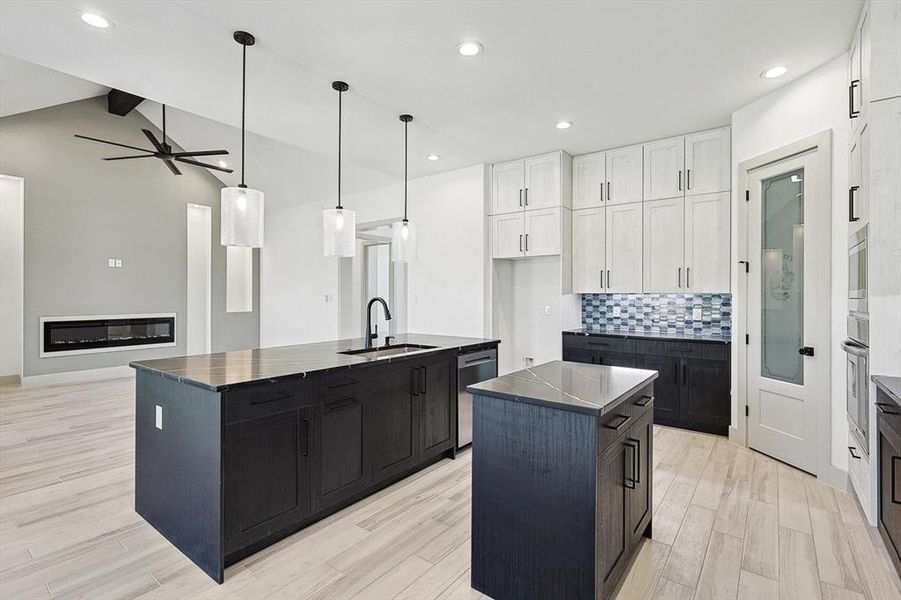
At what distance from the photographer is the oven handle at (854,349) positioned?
8.14 ft

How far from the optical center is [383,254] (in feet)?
29.6

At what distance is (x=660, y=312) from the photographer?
4984mm

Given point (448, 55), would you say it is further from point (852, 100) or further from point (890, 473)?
point (890, 473)

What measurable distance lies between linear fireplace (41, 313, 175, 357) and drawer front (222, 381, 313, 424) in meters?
6.37

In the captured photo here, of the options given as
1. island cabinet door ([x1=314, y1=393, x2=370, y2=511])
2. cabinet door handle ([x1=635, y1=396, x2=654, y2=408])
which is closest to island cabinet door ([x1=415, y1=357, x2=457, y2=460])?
island cabinet door ([x1=314, y1=393, x2=370, y2=511])

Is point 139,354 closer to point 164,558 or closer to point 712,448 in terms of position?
point 164,558

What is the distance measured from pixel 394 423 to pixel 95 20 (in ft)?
9.85

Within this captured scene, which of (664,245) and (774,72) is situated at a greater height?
(774,72)

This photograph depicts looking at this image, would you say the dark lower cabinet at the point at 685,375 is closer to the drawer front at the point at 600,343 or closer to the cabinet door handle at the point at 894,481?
the drawer front at the point at 600,343

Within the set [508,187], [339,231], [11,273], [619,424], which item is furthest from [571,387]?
[11,273]

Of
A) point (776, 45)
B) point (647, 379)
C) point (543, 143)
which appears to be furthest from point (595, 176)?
point (647, 379)

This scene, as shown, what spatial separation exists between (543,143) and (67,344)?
23.8 feet

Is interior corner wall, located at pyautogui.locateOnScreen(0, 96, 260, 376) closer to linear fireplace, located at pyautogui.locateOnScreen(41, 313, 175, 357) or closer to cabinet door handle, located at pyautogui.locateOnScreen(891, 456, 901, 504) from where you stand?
linear fireplace, located at pyautogui.locateOnScreen(41, 313, 175, 357)

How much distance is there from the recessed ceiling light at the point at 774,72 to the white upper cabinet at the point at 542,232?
7.11 feet
